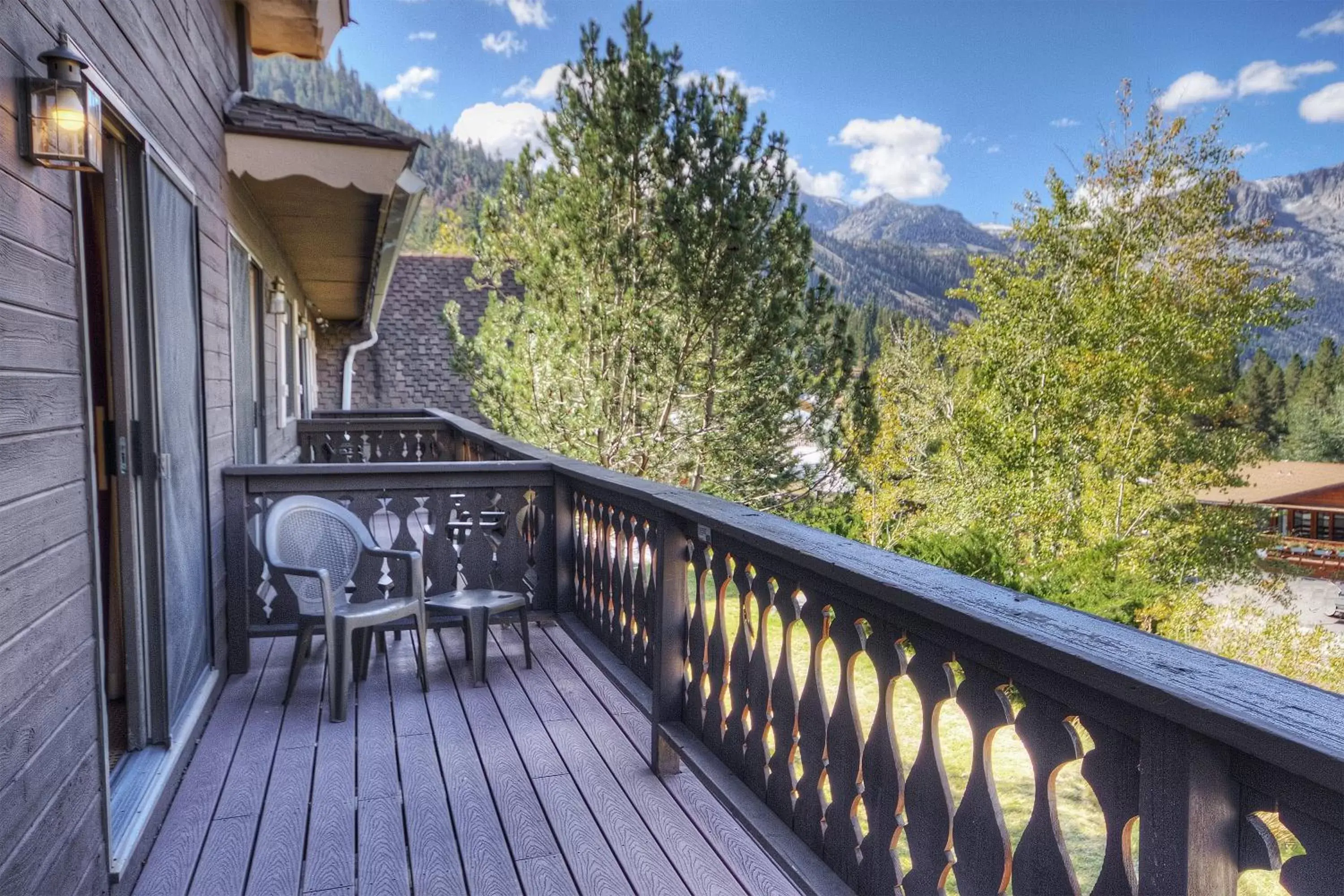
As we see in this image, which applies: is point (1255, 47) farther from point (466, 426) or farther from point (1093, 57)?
point (466, 426)

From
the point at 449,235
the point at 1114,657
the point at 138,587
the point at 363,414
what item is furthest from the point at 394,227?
the point at 449,235

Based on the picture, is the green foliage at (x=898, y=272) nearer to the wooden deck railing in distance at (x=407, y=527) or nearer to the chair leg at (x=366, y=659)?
the wooden deck railing in distance at (x=407, y=527)

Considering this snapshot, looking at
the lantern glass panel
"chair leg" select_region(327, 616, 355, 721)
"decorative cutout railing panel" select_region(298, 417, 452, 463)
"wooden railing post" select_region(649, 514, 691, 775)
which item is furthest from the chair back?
"decorative cutout railing panel" select_region(298, 417, 452, 463)

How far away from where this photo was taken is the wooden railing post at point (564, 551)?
13.4 feet

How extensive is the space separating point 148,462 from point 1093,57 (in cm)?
11490

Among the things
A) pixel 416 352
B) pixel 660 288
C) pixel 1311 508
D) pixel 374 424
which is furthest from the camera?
pixel 1311 508

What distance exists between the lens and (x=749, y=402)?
9344 millimetres

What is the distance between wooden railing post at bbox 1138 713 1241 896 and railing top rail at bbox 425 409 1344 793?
0.05m

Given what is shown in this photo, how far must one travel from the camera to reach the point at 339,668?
3.04m

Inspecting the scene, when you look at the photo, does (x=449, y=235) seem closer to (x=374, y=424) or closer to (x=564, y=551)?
(x=374, y=424)

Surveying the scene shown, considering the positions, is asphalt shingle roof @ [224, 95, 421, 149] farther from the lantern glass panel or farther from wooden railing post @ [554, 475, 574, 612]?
the lantern glass panel

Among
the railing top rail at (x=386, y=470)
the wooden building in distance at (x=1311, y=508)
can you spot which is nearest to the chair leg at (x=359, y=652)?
the railing top rail at (x=386, y=470)

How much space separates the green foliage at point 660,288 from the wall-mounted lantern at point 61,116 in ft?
23.3

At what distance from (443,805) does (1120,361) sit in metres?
19.0
